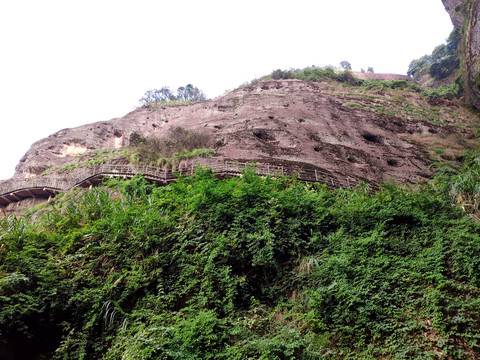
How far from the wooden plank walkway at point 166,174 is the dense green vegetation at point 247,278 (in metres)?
6.78

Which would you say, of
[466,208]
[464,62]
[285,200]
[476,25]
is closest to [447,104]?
[464,62]

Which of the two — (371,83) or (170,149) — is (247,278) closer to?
(170,149)

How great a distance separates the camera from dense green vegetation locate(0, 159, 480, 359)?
4.94 m

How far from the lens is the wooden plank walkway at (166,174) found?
52.4 feet

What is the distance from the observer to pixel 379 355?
4773mm

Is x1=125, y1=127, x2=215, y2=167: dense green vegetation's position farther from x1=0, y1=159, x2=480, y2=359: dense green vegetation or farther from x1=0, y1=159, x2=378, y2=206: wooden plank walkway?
x1=0, y1=159, x2=480, y2=359: dense green vegetation

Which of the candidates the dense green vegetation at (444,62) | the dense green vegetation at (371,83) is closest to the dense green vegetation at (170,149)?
the dense green vegetation at (371,83)

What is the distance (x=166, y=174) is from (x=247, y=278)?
10.9 meters

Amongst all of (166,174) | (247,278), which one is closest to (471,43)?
(166,174)

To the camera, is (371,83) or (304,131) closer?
(304,131)

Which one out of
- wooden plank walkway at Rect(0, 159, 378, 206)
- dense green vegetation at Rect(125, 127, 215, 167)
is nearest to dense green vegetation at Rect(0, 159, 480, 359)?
wooden plank walkway at Rect(0, 159, 378, 206)

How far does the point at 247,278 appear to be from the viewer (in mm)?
6879

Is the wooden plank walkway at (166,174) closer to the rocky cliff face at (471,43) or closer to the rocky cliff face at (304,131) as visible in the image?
the rocky cliff face at (304,131)

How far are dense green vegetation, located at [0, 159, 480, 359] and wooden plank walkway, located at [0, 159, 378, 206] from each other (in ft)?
22.2
